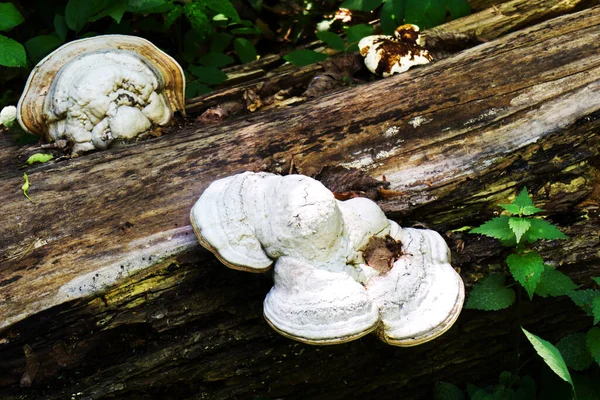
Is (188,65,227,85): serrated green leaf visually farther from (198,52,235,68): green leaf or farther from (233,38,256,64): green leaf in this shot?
(233,38,256,64): green leaf

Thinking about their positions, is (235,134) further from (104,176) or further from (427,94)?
(427,94)

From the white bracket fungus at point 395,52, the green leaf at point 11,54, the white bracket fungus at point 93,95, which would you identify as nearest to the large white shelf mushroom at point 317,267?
the white bracket fungus at point 93,95

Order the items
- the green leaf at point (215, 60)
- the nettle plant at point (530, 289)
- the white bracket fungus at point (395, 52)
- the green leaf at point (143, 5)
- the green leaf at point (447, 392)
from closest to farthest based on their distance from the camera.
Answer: the nettle plant at point (530, 289)
the green leaf at point (447, 392)
the white bracket fungus at point (395, 52)
the green leaf at point (143, 5)
the green leaf at point (215, 60)

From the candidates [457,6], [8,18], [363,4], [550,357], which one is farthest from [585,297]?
[8,18]

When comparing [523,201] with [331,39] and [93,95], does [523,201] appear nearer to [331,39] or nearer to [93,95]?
[331,39]

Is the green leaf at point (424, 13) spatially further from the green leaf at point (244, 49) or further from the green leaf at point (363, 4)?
the green leaf at point (244, 49)

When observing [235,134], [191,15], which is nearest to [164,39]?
[191,15]
